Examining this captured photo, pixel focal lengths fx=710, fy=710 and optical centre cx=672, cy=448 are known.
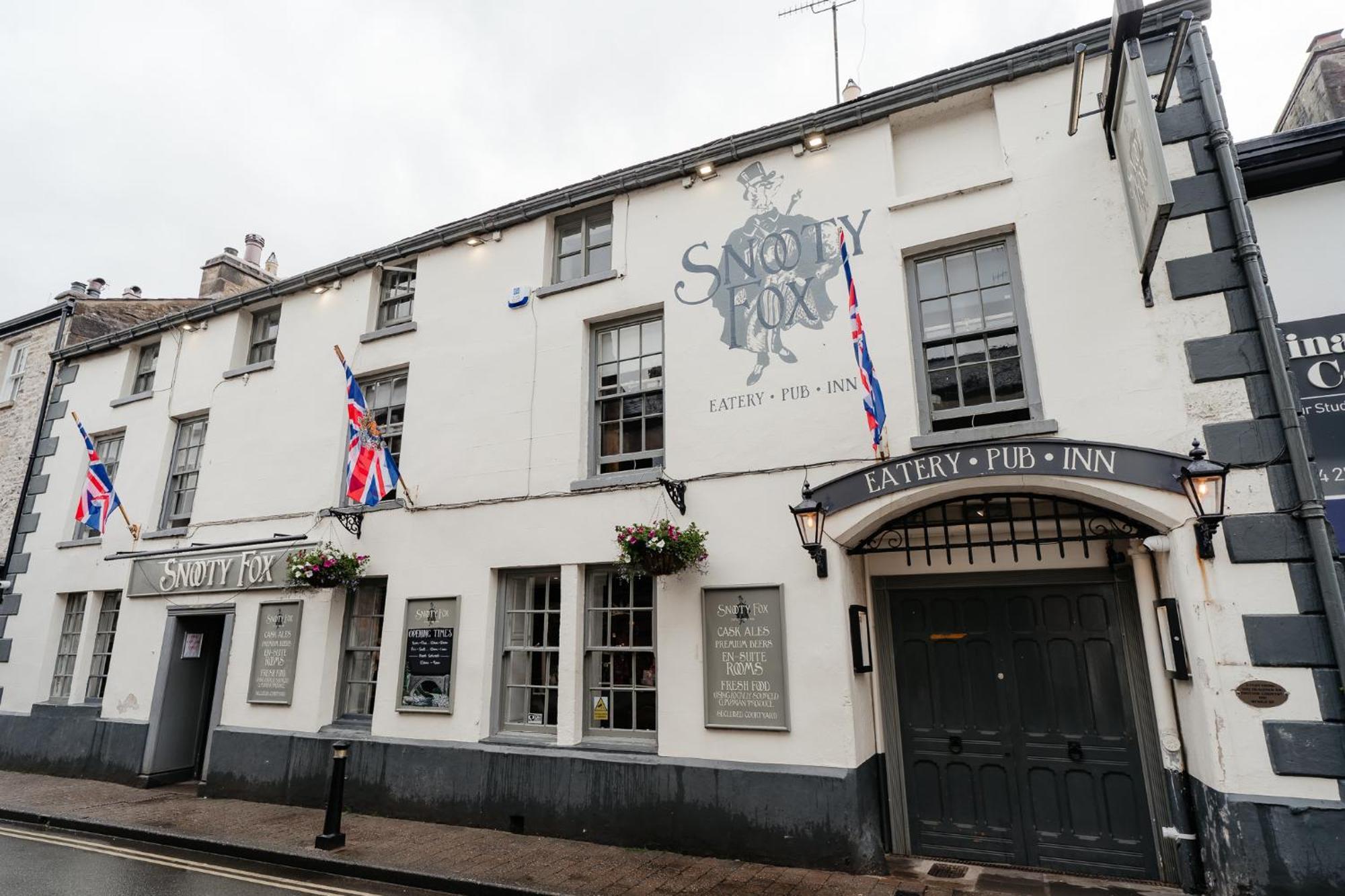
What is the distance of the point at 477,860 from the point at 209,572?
715 cm

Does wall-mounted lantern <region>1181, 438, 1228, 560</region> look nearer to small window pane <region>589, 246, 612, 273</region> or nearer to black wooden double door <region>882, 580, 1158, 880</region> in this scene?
black wooden double door <region>882, 580, 1158, 880</region>

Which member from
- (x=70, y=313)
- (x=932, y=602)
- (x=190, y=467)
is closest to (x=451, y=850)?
(x=932, y=602)

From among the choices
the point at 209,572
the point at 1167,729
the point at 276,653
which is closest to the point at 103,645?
the point at 209,572

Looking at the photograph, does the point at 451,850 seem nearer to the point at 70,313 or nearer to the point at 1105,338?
the point at 1105,338

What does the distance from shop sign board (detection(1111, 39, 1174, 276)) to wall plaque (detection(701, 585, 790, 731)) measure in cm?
468

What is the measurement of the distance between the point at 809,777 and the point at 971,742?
1719mm

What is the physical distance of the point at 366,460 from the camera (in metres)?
9.31

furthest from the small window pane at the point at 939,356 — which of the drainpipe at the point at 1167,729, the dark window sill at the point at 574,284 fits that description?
the dark window sill at the point at 574,284

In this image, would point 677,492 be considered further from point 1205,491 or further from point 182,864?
point 182,864

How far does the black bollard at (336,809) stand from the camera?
7527 mm

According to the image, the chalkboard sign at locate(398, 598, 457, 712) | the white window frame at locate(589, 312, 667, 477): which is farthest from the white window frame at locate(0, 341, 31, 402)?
the white window frame at locate(589, 312, 667, 477)

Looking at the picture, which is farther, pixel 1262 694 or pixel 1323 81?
pixel 1323 81

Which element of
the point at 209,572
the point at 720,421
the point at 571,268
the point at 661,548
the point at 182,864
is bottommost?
the point at 182,864

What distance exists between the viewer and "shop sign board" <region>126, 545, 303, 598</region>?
10656mm
